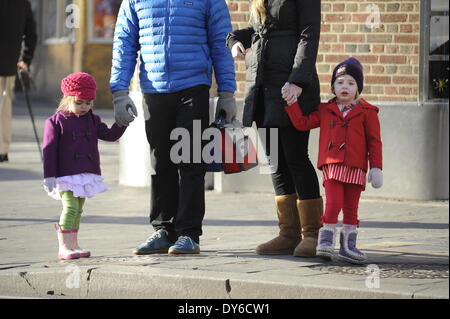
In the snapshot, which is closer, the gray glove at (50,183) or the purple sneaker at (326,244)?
the purple sneaker at (326,244)

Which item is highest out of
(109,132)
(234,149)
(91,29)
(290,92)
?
(91,29)

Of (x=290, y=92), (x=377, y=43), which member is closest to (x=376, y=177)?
(x=290, y=92)

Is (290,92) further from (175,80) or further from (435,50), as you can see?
(435,50)

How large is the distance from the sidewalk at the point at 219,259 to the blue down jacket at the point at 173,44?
111cm

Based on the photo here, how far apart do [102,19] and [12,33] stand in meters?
12.1

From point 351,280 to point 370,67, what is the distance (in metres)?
4.62

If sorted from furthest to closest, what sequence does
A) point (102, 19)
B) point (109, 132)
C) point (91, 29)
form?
point (102, 19)
point (91, 29)
point (109, 132)

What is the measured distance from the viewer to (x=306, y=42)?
782cm

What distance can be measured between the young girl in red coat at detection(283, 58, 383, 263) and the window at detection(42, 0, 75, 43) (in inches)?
744

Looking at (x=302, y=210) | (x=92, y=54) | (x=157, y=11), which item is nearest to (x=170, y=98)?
(x=157, y=11)

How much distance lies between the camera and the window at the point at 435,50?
36.7ft

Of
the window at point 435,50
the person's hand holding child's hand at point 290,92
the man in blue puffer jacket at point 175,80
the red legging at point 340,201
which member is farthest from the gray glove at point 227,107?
the window at point 435,50

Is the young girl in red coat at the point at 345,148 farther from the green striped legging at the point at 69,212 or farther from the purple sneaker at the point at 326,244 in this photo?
the green striped legging at the point at 69,212

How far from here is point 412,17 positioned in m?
11.2
